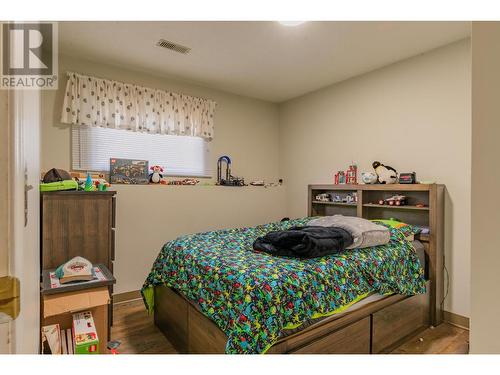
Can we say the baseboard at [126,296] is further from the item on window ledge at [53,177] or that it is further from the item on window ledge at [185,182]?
the item on window ledge at [53,177]

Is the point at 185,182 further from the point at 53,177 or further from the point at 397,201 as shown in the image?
the point at 397,201

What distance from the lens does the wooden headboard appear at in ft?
8.08

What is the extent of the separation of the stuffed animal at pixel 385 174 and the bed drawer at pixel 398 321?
1.08m

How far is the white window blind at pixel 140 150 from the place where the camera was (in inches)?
114

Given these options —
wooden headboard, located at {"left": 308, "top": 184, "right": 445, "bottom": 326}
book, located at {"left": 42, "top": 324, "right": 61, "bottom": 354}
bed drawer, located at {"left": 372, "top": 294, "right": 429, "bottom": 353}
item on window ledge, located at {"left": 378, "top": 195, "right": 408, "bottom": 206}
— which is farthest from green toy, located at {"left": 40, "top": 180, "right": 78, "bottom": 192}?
item on window ledge, located at {"left": 378, "top": 195, "right": 408, "bottom": 206}

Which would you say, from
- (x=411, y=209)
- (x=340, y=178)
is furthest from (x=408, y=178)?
(x=340, y=178)

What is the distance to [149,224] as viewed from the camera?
3045 millimetres

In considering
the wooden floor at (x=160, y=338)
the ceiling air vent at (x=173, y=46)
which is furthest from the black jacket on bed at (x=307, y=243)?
the ceiling air vent at (x=173, y=46)

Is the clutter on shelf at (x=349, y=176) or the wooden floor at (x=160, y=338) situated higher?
the clutter on shelf at (x=349, y=176)

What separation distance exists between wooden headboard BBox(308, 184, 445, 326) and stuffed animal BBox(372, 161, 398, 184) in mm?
90

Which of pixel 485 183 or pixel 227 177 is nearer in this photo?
pixel 485 183

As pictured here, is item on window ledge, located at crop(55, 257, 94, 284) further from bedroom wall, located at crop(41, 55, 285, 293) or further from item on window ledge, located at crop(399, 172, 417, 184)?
item on window ledge, located at crop(399, 172, 417, 184)

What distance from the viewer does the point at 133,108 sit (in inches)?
122

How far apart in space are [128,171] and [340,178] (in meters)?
2.42
